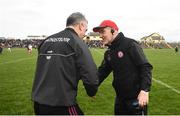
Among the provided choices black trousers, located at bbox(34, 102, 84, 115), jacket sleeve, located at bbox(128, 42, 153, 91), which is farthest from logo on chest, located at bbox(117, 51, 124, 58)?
black trousers, located at bbox(34, 102, 84, 115)

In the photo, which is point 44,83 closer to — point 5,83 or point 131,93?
point 131,93

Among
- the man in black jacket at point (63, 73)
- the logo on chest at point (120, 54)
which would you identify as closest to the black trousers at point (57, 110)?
the man in black jacket at point (63, 73)

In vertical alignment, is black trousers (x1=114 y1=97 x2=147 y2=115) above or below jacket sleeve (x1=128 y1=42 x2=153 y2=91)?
below

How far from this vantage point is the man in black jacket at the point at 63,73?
5.26 meters

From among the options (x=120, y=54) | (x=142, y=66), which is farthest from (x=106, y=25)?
(x=142, y=66)

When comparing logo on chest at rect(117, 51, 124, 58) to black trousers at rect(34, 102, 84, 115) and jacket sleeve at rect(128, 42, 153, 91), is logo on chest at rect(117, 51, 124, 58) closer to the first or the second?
jacket sleeve at rect(128, 42, 153, 91)

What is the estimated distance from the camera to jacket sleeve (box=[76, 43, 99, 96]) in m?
5.23

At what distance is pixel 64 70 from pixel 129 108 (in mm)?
1982

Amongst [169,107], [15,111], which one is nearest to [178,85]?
[169,107]

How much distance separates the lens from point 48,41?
5.49 m

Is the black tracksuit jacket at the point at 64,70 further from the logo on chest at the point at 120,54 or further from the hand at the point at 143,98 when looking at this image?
the logo on chest at the point at 120,54

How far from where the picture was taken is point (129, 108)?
22.5 feet

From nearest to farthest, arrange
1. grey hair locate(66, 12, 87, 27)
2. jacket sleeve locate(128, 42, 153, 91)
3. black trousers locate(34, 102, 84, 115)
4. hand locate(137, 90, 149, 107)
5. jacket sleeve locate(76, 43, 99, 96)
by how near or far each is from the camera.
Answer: jacket sleeve locate(76, 43, 99, 96), black trousers locate(34, 102, 84, 115), grey hair locate(66, 12, 87, 27), hand locate(137, 90, 149, 107), jacket sleeve locate(128, 42, 153, 91)

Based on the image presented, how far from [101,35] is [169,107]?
5955 millimetres
